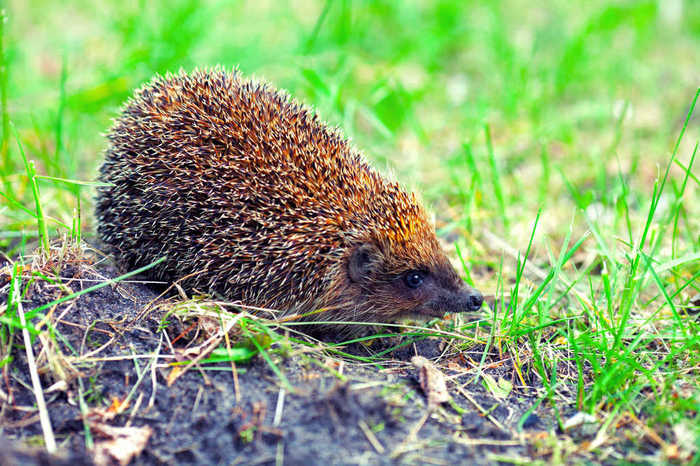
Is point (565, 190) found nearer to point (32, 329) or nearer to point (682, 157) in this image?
point (682, 157)

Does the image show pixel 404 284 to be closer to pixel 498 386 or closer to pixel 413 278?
pixel 413 278

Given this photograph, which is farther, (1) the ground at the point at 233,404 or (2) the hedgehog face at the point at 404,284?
(2) the hedgehog face at the point at 404,284

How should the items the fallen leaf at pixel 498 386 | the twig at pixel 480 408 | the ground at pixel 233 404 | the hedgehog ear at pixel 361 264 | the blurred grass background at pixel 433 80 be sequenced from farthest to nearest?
1. the blurred grass background at pixel 433 80
2. the hedgehog ear at pixel 361 264
3. the fallen leaf at pixel 498 386
4. the twig at pixel 480 408
5. the ground at pixel 233 404

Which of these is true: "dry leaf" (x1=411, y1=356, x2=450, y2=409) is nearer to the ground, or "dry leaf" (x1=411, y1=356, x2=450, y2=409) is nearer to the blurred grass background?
the ground

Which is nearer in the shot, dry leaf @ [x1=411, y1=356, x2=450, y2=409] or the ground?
the ground

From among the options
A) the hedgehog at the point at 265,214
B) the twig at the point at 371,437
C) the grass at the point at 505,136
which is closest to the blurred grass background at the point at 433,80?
the grass at the point at 505,136

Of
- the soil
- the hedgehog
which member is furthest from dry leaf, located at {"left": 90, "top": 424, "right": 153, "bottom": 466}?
the hedgehog

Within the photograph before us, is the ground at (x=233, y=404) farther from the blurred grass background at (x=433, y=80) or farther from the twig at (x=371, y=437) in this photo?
the blurred grass background at (x=433, y=80)

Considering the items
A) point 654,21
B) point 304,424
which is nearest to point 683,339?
point 304,424
